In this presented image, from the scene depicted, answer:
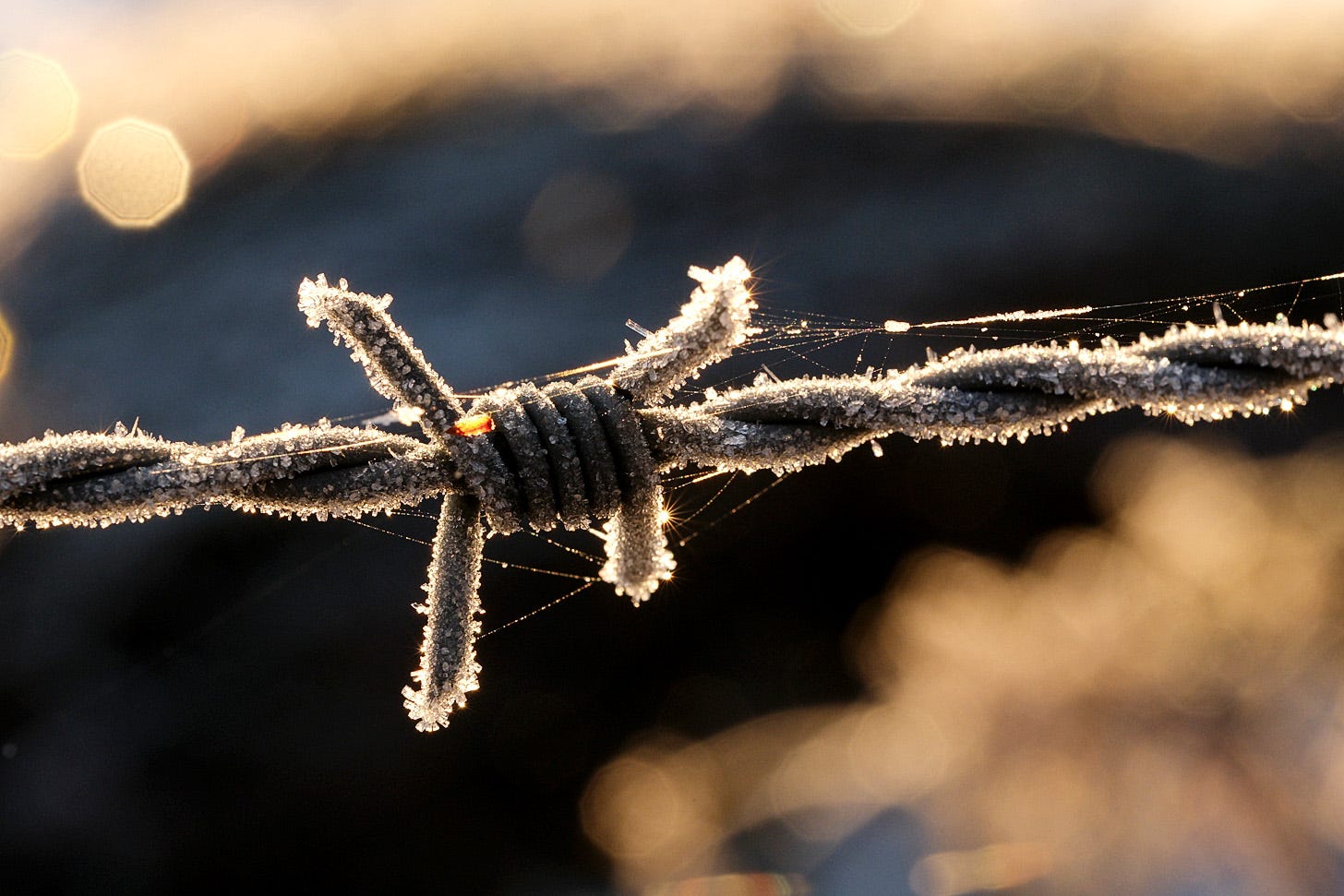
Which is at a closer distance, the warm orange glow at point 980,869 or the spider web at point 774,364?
the warm orange glow at point 980,869

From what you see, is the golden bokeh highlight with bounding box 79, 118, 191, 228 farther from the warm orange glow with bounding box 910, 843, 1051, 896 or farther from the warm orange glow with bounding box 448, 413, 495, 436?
the warm orange glow with bounding box 910, 843, 1051, 896

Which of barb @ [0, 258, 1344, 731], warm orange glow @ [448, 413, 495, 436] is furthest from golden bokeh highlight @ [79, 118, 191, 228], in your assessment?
warm orange glow @ [448, 413, 495, 436]

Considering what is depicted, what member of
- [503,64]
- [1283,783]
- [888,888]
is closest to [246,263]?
[503,64]

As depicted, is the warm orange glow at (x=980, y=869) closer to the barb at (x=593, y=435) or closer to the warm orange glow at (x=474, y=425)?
the barb at (x=593, y=435)

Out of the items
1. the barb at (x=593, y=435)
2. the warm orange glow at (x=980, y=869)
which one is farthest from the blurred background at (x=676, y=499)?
the barb at (x=593, y=435)

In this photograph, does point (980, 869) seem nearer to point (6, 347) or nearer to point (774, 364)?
point (774, 364)

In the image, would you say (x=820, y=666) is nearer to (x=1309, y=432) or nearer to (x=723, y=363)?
(x=723, y=363)
